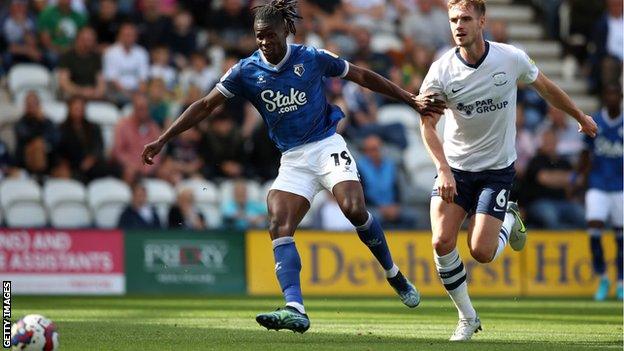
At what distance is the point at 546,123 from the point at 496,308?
703cm

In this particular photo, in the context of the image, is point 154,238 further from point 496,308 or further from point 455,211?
point 455,211

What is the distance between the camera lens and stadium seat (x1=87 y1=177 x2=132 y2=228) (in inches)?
739

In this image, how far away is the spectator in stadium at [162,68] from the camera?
20297 mm

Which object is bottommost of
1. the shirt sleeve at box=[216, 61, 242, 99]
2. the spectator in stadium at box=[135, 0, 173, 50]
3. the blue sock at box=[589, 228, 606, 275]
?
the blue sock at box=[589, 228, 606, 275]

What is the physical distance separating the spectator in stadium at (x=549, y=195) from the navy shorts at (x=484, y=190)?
9.52 m

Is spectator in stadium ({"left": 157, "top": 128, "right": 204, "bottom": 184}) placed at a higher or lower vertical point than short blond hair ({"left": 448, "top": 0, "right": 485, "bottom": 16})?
lower

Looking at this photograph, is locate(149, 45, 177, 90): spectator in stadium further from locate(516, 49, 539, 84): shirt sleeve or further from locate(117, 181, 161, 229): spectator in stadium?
locate(516, 49, 539, 84): shirt sleeve

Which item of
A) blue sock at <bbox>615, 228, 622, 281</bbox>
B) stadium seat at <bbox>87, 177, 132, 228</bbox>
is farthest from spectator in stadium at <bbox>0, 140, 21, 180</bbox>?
blue sock at <bbox>615, 228, 622, 281</bbox>

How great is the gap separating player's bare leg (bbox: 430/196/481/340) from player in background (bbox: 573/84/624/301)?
734 centimetres

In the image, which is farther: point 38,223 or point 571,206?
point 571,206

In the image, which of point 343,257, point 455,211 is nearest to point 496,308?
point 343,257

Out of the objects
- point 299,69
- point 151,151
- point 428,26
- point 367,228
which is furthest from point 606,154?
point 151,151

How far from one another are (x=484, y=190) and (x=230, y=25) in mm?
11528

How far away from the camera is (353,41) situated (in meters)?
21.8
